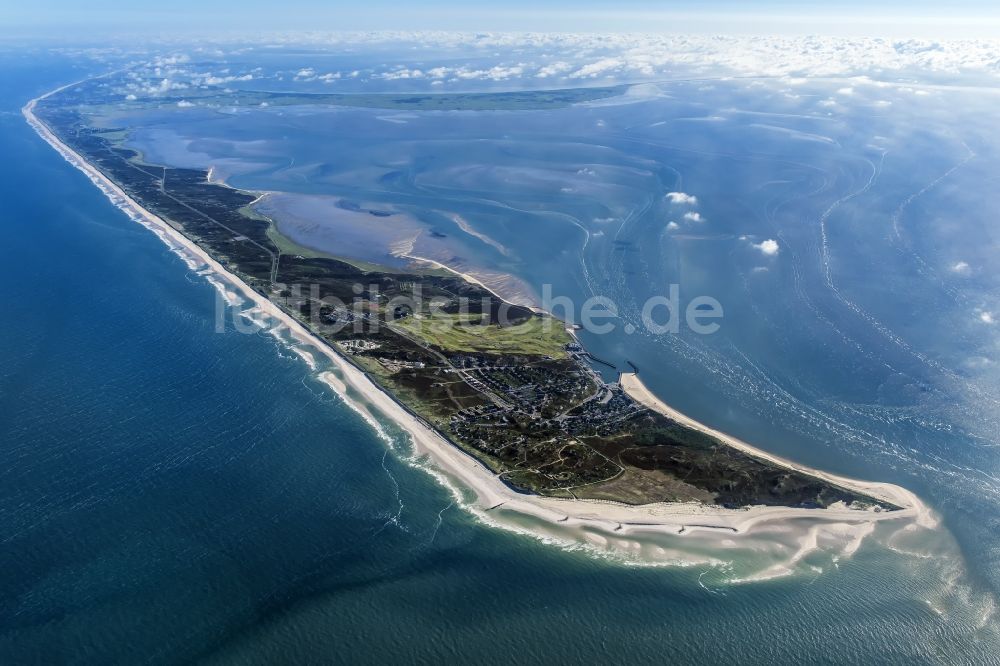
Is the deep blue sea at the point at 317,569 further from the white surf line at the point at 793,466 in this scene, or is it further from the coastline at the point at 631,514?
the white surf line at the point at 793,466

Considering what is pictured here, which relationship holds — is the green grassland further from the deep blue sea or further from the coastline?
the deep blue sea

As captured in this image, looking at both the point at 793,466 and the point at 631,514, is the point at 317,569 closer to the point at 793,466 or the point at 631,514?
the point at 631,514

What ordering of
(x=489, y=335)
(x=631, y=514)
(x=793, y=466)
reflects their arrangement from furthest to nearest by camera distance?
(x=489, y=335), (x=793, y=466), (x=631, y=514)

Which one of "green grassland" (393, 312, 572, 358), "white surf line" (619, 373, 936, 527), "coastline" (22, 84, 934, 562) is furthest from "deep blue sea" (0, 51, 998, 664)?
"green grassland" (393, 312, 572, 358)

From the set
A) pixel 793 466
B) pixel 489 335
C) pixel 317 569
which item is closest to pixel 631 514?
pixel 793 466

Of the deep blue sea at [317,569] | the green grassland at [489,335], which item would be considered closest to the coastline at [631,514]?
the deep blue sea at [317,569]
